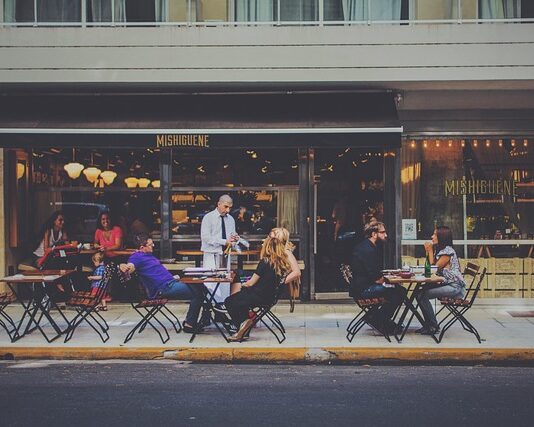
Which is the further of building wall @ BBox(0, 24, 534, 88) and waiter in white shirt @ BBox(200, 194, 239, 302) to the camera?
building wall @ BBox(0, 24, 534, 88)

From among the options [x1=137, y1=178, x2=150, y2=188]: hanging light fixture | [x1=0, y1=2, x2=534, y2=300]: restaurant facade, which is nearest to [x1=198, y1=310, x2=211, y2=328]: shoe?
[x1=0, y1=2, x2=534, y2=300]: restaurant facade

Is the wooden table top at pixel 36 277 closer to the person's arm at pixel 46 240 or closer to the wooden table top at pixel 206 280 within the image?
the wooden table top at pixel 206 280

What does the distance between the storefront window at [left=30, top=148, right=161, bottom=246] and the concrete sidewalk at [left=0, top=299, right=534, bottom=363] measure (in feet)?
9.64

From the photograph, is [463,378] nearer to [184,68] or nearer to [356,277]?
[356,277]

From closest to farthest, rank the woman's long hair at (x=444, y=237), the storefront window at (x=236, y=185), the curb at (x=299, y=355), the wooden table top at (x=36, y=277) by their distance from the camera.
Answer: the curb at (x=299, y=355)
the wooden table top at (x=36, y=277)
the woman's long hair at (x=444, y=237)
the storefront window at (x=236, y=185)

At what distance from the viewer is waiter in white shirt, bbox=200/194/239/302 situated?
453 inches

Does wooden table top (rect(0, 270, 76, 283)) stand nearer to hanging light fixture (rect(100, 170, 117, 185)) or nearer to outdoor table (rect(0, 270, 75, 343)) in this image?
outdoor table (rect(0, 270, 75, 343))

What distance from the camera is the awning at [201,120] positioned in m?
12.1

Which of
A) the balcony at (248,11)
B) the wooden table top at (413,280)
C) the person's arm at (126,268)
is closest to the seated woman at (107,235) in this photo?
the balcony at (248,11)

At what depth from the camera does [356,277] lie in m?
10.1

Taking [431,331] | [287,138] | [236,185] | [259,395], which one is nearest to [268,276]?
[431,331]

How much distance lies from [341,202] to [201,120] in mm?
2867

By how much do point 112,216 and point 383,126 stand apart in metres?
5.00

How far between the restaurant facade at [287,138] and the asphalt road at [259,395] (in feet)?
14.1
